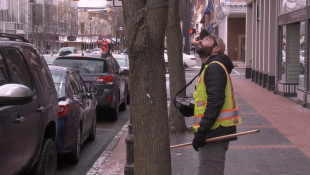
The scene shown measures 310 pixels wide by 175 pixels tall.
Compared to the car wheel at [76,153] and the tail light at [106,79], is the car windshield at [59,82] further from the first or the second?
the tail light at [106,79]

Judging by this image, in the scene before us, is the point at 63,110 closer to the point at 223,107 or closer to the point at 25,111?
the point at 25,111

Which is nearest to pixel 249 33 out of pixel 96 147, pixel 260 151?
pixel 96 147

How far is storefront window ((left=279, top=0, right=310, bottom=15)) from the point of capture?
14.2 meters

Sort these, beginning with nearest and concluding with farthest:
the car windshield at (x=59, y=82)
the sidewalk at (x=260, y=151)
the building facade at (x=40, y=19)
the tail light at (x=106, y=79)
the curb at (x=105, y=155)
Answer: the sidewalk at (x=260, y=151), the curb at (x=105, y=155), the car windshield at (x=59, y=82), the tail light at (x=106, y=79), the building facade at (x=40, y=19)

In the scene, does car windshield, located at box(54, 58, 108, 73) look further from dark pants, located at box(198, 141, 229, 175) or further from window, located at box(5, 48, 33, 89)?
dark pants, located at box(198, 141, 229, 175)

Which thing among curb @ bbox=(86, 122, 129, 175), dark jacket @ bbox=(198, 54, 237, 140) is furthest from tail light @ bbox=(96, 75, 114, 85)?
dark jacket @ bbox=(198, 54, 237, 140)

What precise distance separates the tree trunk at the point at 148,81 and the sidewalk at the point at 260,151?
285 cm

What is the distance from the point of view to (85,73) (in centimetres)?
1213

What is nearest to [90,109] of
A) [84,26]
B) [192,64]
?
[192,64]

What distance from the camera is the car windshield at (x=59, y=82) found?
7869 mm

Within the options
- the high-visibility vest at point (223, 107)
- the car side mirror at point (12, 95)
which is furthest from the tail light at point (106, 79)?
the car side mirror at point (12, 95)

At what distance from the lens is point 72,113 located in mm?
7551

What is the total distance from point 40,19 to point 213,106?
165ft

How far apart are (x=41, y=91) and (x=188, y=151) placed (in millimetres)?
3223
